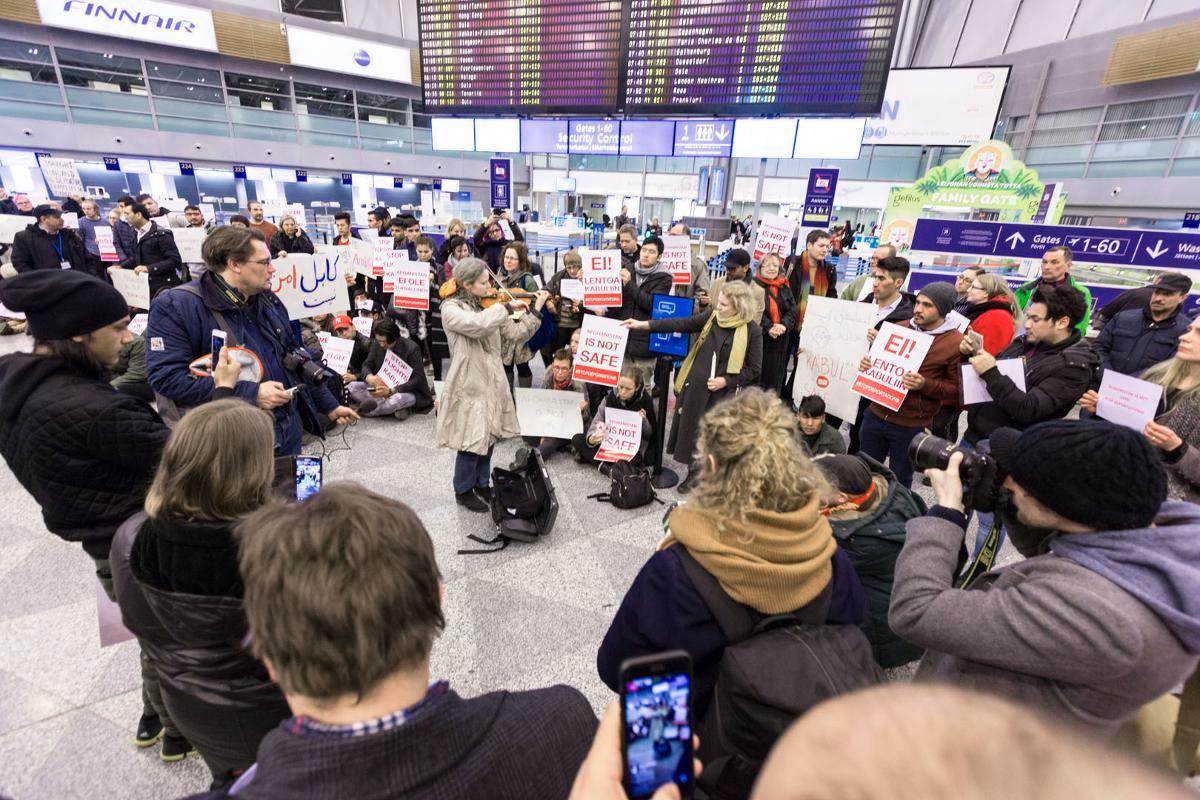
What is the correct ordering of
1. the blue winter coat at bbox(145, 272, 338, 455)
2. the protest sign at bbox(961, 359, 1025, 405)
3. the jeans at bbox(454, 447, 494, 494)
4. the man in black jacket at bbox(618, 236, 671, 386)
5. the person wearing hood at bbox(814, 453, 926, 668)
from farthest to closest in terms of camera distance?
the man in black jacket at bbox(618, 236, 671, 386), the jeans at bbox(454, 447, 494, 494), the protest sign at bbox(961, 359, 1025, 405), the blue winter coat at bbox(145, 272, 338, 455), the person wearing hood at bbox(814, 453, 926, 668)

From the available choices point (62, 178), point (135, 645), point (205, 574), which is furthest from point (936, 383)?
point (62, 178)

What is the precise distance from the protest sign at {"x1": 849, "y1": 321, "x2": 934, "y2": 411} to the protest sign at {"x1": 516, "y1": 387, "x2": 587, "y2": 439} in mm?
2055

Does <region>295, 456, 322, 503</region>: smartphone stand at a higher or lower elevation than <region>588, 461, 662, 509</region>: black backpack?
higher

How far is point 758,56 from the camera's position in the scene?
7652 millimetres

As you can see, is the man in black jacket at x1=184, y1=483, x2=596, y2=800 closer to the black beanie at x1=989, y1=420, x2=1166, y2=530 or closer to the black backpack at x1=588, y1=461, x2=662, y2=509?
the black beanie at x1=989, y1=420, x2=1166, y2=530

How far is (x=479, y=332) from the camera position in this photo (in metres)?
3.17

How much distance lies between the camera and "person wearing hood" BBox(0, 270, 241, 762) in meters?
1.62

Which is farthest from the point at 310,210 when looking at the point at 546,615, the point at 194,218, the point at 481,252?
the point at 546,615

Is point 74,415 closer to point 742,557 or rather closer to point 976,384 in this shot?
point 742,557

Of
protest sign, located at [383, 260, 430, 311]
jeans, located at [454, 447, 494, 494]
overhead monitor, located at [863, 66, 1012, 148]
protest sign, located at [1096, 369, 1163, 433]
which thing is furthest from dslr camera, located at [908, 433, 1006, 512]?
overhead monitor, located at [863, 66, 1012, 148]

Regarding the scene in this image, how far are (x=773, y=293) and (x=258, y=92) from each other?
19851 mm

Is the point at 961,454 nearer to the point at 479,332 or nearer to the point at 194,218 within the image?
the point at 479,332

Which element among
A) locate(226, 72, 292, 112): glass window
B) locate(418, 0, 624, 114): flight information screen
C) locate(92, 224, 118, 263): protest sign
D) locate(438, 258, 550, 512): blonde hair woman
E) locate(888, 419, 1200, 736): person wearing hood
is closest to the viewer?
locate(888, 419, 1200, 736): person wearing hood

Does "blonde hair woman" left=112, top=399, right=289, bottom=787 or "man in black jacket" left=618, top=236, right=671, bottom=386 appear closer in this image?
"blonde hair woman" left=112, top=399, right=289, bottom=787
